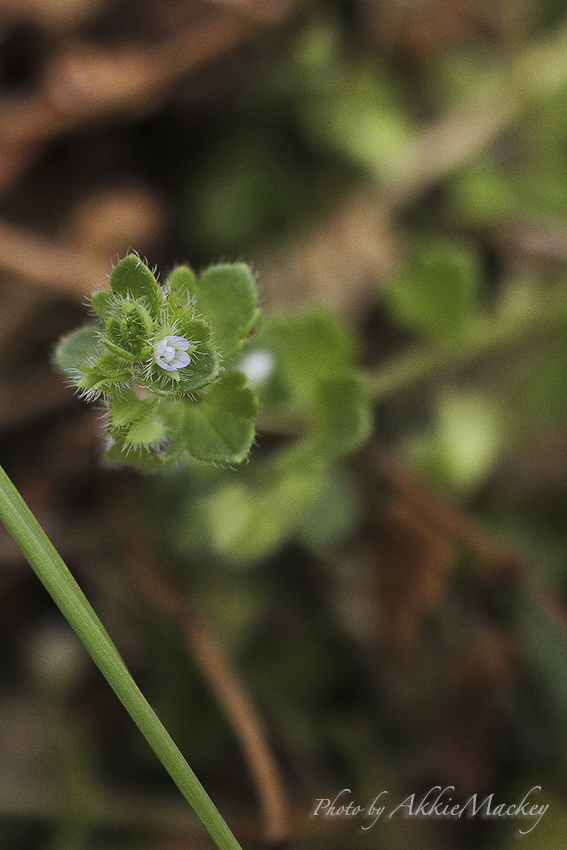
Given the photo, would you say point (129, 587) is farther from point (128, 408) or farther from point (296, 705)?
point (128, 408)

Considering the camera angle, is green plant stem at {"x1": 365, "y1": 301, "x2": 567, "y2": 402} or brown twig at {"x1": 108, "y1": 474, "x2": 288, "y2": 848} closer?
brown twig at {"x1": 108, "y1": 474, "x2": 288, "y2": 848}

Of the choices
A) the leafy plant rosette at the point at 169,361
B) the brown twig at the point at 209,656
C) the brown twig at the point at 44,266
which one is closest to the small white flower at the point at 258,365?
the leafy plant rosette at the point at 169,361

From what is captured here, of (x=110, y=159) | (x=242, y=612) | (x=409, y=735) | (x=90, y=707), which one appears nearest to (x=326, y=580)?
(x=242, y=612)

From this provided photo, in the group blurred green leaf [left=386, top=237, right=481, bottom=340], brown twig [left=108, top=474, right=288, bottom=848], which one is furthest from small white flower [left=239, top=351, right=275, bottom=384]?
brown twig [left=108, top=474, right=288, bottom=848]

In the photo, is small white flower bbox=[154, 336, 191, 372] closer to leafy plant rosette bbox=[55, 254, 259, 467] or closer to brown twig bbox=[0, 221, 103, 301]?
leafy plant rosette bbox=[55, 254, 259, 467]

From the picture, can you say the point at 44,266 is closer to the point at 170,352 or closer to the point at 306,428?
the point at 306,428

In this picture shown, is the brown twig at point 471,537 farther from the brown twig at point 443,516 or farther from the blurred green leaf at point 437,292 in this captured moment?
the blurred green leaf at point 437,292

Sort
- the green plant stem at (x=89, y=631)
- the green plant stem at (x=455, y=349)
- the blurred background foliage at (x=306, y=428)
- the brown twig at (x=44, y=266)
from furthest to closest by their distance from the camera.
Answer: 1. the green plant stem at (x=455, y=349)
2. the blurred background foliage at (x=306, y=428)
3. the brown twig at (x=44, y=266)
4. the green plant stem at (x=89, y=631)
